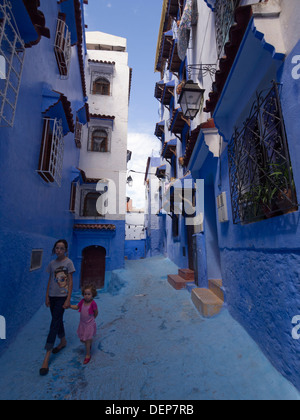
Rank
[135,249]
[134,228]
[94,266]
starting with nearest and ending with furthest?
[94,266] → [135,249] → [134,228]

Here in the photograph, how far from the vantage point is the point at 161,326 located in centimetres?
450

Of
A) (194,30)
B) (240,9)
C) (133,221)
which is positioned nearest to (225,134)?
(240,9)

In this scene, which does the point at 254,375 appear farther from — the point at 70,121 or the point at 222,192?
the point at 70,121

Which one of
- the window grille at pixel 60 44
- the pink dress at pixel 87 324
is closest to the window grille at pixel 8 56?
the pink dress at pixel 87 324

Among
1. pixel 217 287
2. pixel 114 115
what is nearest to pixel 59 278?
pixel 217 287

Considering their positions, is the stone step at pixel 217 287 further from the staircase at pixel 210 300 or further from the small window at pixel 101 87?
the small window at pixel 101 87

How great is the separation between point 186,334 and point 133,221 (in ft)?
94.2

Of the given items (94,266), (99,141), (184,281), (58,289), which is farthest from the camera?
(99,141)

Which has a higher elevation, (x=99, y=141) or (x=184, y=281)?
(x=99, y=141)

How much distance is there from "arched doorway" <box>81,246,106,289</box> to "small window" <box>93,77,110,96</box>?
958 centimetres

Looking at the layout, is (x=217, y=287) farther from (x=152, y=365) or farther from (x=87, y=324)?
(x=87, y=324)

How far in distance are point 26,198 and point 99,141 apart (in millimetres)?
9477

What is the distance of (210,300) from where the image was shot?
4.54m

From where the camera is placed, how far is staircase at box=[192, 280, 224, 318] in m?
4.31
